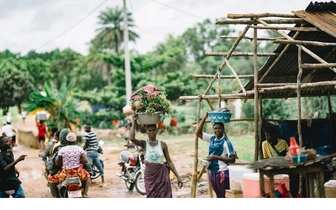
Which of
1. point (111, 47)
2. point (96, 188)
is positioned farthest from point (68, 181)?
point (111, 47)

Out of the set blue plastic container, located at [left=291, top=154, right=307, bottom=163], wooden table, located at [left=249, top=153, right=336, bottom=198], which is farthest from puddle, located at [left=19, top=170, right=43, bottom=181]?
blue plastic container, located at [left=291, top=154, right=307, bottom=163]

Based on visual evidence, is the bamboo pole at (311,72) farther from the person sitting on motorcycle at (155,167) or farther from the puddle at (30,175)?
the puddle at (30,175)

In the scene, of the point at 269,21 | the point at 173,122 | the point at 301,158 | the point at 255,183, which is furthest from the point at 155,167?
the point at 173,122

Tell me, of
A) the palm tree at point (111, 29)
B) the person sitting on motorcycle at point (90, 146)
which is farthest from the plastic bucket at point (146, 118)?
the palm tree at point (111, 29)

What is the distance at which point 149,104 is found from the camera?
6148 millimetres

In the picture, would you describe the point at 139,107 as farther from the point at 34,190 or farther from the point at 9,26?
the point at 9,26

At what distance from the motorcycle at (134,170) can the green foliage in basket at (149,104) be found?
122 inches

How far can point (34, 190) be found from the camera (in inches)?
422

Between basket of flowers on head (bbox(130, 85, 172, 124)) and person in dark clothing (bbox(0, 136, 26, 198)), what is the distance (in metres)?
1.68

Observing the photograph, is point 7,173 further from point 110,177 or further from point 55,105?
point 55,105

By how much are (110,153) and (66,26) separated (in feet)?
31.2

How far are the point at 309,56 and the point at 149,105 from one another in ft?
10.5

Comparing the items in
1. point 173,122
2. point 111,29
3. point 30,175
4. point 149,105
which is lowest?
point 30,175

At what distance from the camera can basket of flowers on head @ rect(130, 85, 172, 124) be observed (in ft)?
19.9
